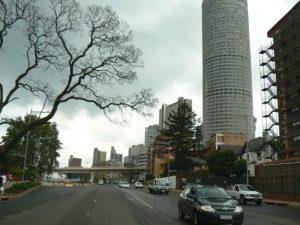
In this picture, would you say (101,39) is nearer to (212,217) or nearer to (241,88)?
(212,217)

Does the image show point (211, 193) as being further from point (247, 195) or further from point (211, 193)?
point (247, 195)

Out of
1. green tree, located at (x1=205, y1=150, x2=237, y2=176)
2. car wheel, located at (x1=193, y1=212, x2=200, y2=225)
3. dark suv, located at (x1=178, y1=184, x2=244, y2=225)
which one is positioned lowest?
car wheel, located at (x1=193, y1=212, x2=200, y2=225)

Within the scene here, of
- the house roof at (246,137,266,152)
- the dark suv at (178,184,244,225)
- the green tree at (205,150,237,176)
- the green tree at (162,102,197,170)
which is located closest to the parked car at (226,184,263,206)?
the dark suv at (178,184,244,225)

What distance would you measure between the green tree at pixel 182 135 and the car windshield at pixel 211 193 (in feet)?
251

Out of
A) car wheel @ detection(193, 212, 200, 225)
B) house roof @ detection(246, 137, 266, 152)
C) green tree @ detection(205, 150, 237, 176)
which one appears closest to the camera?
car wheel @ detection(193, 212, 200, 225)

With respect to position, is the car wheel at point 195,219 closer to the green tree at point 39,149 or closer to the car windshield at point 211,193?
the car windshield at point 211,193

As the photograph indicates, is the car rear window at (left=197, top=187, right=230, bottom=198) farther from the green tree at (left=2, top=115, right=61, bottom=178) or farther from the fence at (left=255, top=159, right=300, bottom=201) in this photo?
the green tree at (left=2, top=115, right=61, bottom=178)

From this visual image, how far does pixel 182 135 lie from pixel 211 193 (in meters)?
79.8

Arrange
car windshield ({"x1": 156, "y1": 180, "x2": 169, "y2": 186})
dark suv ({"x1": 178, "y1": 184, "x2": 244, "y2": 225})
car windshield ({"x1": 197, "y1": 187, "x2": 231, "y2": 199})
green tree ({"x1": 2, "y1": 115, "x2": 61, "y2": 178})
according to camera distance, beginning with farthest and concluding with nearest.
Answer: green tree ({"x1": 2, "y1": 115, "x2": 61, "y2": 178})
car windshield ({"x1": 156, "y1": 180, "x2": 169, "y2": 186})
car windshield ({"x1": 197, "y1": 187, "x2": 231, "y2": 199})
dark suv ({"x1": 178, "y1": 184, "x2": 244, "y2": 225})

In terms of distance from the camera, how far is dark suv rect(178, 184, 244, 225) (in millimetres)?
14148


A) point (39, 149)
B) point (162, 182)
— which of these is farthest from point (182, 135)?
point (162, 182)

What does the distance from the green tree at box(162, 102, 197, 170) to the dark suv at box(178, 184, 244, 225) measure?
251 feet

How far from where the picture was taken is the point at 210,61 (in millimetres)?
198125

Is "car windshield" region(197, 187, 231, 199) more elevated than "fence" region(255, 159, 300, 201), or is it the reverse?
"fence" region(255, 159, 300, 201)
